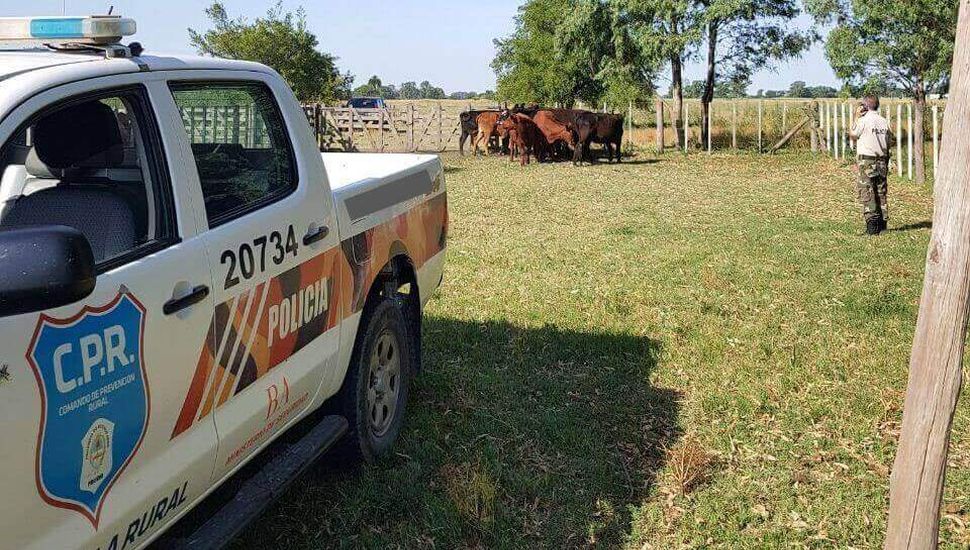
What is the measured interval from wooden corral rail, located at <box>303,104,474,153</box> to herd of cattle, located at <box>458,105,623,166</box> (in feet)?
18.0

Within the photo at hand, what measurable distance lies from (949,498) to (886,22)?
2702cm

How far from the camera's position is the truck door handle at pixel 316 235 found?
3883 mm

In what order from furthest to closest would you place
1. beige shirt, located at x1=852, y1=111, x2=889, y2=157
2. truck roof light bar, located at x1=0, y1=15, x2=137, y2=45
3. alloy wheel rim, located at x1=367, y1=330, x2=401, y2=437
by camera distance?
beige shirt, located at x1=852, y1=111, x2=889, y2=157 → alloy wheel rim, located at x1=367, y1=330, x2=401, y2=437 → truck roof light bar, located at x1=0, y1=15, x2=137, y2=45

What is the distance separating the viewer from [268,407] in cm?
356

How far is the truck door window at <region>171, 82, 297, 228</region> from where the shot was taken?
11.2 feet

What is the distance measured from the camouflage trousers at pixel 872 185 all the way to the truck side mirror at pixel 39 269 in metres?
11.9

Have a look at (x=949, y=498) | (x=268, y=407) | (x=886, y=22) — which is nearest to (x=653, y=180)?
(x=886, y=22)

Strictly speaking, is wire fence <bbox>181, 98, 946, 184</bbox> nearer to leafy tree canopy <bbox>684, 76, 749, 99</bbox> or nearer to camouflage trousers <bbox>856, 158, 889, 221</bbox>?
leafy tree canopy <bbox>684, 76, 749, 99</bbox>

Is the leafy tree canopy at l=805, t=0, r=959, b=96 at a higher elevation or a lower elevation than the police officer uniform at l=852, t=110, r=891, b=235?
higher

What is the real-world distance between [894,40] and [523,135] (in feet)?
38.7

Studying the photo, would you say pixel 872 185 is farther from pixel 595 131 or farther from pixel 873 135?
pixel 595 131

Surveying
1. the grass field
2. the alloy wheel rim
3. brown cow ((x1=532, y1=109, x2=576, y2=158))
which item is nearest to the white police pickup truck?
the alloy wheel rim

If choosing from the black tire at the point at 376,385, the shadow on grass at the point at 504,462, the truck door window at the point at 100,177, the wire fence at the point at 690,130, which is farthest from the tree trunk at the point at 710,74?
the truck door window at the point at 100,177

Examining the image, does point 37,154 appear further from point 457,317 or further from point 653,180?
point 653,180
